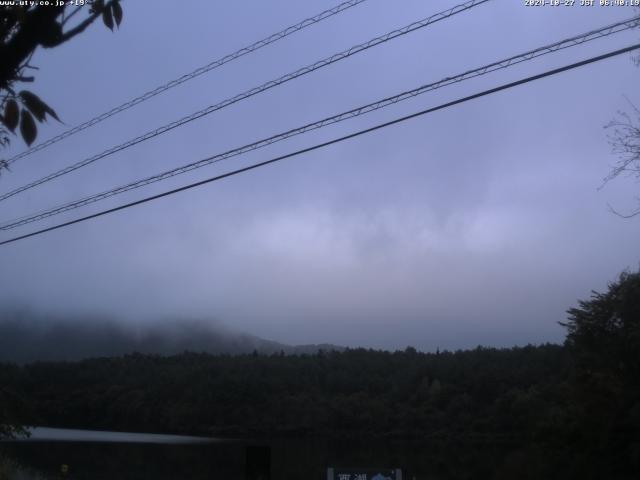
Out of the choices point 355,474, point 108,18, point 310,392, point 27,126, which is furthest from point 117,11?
point 310,392

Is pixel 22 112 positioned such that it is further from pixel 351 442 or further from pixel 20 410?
pixel 351 442

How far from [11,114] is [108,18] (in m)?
0.82

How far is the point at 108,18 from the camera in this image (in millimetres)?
4172

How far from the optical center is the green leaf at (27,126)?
369cm

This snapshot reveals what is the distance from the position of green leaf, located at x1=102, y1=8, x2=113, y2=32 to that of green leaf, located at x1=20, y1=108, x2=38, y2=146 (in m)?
0.76

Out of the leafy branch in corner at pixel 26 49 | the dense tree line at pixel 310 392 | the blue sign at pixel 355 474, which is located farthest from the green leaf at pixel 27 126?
the dense tree line at pixel 310 392

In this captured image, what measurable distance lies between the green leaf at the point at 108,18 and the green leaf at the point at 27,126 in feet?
2.49

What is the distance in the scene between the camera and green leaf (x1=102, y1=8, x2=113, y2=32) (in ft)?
13.6

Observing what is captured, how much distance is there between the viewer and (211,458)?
150ft

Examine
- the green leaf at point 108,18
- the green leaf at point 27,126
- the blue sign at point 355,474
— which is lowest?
the blue sign at point 355,474

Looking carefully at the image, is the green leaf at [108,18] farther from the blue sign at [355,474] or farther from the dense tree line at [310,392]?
the dense tree line at [310,392]

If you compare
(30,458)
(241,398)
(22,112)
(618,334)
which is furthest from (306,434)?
(22,112)

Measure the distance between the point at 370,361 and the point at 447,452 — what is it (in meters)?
39.7

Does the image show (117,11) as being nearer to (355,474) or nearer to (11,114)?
(11,114)
